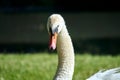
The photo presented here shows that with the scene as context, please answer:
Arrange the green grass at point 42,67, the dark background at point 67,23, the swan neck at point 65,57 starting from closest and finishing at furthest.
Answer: the swan neck at point 65,57 → the green grass at point 42,67 → the dark background at point 67,23

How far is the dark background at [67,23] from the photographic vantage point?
13060 mm

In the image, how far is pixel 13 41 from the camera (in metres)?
14.1

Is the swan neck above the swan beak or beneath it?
beneath

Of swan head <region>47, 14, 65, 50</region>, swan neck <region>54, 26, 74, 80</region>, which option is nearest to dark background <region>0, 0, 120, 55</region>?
swan neck <region>54, 26, 74, 80</region>

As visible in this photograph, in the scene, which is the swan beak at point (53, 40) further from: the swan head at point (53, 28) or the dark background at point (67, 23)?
the dark background at point (67, 23)

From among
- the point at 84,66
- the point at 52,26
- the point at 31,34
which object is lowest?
the point at 31,34

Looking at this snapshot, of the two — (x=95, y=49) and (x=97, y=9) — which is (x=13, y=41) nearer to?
(x=95, y=49)

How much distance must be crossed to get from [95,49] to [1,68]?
560cm

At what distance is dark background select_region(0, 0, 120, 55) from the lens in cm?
1306

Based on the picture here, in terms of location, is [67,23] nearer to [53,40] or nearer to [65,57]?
[65,57]

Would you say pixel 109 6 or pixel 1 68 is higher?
pixel 1 68

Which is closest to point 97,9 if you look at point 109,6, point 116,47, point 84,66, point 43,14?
point 109,6

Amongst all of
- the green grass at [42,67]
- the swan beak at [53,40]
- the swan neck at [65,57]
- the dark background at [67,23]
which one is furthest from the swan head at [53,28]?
the dark background at [67,23]

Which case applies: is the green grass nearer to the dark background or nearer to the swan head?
the swan head
